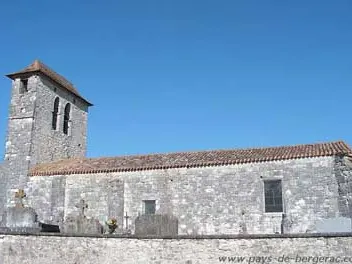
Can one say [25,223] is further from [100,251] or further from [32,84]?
[32,84]

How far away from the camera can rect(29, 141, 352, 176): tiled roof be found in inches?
708

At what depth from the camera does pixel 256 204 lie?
706 inches

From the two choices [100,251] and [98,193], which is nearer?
[100,251]

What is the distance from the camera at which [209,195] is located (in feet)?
61.2

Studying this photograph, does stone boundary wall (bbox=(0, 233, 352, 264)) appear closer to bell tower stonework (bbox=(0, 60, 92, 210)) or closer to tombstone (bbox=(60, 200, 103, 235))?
tombstone (bbox=(60, 200, 103, 235))

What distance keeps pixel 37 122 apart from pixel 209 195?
10.7 metres

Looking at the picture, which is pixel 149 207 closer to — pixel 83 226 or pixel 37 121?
pixel 83 226

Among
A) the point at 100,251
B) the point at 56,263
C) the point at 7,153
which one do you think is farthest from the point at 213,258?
the point at 7,153

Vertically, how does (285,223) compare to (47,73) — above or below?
below

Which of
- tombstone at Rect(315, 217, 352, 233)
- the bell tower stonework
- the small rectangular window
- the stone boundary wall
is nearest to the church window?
tombstone at Rect(315, 217, 352, 233)

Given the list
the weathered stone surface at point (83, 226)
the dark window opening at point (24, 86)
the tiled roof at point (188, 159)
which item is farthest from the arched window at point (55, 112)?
the weathered stone surface at point (83, 226)

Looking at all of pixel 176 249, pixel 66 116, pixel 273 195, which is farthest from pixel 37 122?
pixel 176 249

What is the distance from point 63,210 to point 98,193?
2.00 m

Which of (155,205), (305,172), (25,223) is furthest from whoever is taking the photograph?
(155,205)
